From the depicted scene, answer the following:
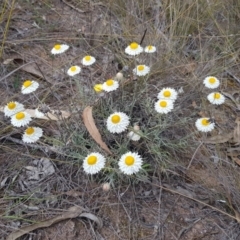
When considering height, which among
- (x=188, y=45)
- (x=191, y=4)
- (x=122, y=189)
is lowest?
(x=122, y=189)

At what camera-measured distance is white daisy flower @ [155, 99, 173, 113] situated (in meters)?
1.58

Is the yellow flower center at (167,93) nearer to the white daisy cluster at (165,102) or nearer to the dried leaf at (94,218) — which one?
the white daisy cluster at (165,102)

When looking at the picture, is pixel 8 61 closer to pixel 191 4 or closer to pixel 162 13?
pixel 162 13

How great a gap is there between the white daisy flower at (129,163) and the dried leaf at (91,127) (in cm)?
12

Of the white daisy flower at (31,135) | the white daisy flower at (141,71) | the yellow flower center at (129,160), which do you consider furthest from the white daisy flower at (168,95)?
the white daisy flower at (31,135)

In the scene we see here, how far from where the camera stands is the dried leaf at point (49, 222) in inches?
55.1

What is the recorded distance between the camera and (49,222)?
4.71ft

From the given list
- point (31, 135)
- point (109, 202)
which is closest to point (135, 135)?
point (109, 202)

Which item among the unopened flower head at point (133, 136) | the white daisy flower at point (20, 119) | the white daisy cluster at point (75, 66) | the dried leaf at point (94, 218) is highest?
the white daisy cluster at point (75, 66)

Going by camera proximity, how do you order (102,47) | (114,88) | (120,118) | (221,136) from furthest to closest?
(102,47) → (221,136) → (114,88) → (120,118)

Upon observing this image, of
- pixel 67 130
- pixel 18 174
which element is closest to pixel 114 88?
pixel 67 130

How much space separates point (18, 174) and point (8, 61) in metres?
0.81

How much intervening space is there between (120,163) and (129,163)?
39 millimetres

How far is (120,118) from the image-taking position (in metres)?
1.52
